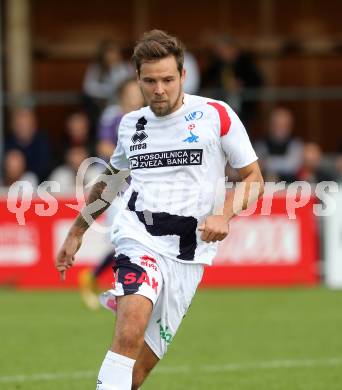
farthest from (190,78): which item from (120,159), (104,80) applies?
(120,159)

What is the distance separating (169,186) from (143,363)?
0.98 metres

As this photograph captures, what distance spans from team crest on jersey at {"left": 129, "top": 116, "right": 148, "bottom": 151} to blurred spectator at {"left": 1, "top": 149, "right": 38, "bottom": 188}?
9153mm

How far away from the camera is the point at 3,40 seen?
63.1 feet

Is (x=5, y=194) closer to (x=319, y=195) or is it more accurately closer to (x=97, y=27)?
(x=319, y=195)

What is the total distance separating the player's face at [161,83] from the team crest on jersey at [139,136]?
165 mm

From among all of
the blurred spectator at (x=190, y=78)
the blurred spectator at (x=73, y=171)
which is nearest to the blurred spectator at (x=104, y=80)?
the blurred spectator at (x=73, y=171)

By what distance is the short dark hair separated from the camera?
6547 millimetres

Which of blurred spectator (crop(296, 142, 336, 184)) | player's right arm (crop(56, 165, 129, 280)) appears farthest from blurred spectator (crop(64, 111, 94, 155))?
player's right arm (crop(56, 165, 129, 280))

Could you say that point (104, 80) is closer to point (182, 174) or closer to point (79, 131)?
point (79, 131)

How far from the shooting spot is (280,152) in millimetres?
16375

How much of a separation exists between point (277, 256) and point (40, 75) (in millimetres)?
6406

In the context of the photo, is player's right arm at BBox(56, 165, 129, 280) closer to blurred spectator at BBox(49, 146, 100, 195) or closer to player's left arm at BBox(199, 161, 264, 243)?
player's left arm at BBox(199, 161, 264, 243)

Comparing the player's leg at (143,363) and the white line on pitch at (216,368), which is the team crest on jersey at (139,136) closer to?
the player's leg at (143,363)

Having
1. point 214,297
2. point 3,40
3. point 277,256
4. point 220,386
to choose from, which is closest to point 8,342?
point 220,386
